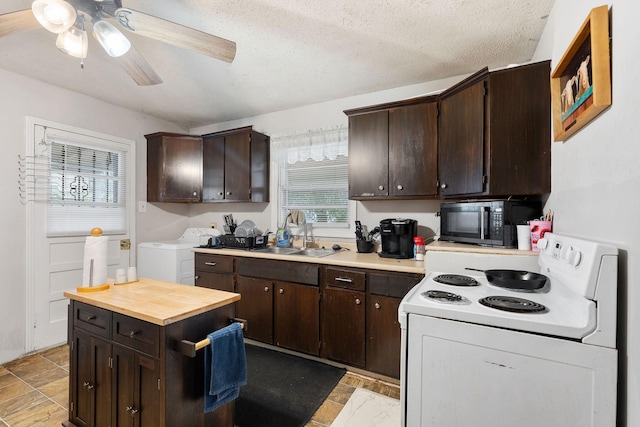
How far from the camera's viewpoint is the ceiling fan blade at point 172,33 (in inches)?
53.7

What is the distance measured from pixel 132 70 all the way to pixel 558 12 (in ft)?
8.10

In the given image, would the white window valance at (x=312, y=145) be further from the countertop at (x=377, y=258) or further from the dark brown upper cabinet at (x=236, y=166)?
the countertop at (x=377, y=258)

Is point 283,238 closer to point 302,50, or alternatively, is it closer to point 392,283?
point 392,283

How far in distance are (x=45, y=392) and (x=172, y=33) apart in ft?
8.37

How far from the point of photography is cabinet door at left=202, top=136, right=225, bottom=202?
11.3 ft

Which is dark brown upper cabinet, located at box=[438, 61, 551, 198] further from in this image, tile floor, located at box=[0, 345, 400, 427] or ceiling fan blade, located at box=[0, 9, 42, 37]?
ceiling fan blade, located at box=[0, 9, 42, 37]

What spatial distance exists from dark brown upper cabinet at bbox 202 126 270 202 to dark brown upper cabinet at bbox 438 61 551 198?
2137 mm

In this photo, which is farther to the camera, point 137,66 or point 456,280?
point 137,66

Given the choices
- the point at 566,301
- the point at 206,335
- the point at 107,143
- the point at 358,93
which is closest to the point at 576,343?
the point at 566,301

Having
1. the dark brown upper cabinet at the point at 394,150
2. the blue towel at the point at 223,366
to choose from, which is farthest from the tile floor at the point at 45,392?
the dark brown upper cabinet at the point at 394,150

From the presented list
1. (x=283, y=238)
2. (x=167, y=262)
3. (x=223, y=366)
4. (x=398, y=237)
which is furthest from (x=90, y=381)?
(x=398, y=237)

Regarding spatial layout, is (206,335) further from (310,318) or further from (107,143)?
(107,143)

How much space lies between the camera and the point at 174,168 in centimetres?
352

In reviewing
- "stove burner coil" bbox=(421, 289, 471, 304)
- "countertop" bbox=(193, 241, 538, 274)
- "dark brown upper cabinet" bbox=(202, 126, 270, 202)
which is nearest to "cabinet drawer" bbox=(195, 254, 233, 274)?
"countertop" bbox=(193, 241, 538, 274)
